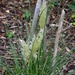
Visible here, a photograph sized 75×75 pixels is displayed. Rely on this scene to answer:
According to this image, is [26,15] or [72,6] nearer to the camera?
[26,15]

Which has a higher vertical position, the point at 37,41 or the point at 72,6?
the point at 37,41


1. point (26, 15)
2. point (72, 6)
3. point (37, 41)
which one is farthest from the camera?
point (72, 6)

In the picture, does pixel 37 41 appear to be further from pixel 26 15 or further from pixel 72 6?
pixel 72 6

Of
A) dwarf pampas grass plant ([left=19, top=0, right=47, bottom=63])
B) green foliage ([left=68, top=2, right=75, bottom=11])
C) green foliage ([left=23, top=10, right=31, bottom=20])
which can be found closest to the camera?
dwarf pampas grass plant ([left=19, top=0, right=47, bottom=63])

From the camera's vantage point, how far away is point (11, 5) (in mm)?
3721

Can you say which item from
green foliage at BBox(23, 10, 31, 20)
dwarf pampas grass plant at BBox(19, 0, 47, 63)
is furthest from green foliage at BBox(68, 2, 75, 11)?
dwarf pampas grass plant at BBox(19, 0, 47, 63)

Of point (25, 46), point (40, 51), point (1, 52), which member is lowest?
point (1, 52)

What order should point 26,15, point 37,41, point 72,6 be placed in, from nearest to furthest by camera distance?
point 37,41 < point 26,15 < point 72,6

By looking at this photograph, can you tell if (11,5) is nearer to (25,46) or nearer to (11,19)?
(11,19)

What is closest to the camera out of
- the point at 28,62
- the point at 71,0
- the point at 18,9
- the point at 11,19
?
the point at 28,62

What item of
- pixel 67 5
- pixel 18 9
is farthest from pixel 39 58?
pixel 67 5

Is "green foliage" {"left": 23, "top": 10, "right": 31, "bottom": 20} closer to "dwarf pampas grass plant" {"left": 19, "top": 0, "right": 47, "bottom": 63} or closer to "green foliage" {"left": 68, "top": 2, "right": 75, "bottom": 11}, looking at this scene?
"green foliage" {"left": 68, "top": 2, "right": 75, "bottom": 11}

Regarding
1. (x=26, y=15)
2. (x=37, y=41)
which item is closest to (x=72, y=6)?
(x=26, y=15)

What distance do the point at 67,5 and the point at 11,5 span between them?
2.62 feet
